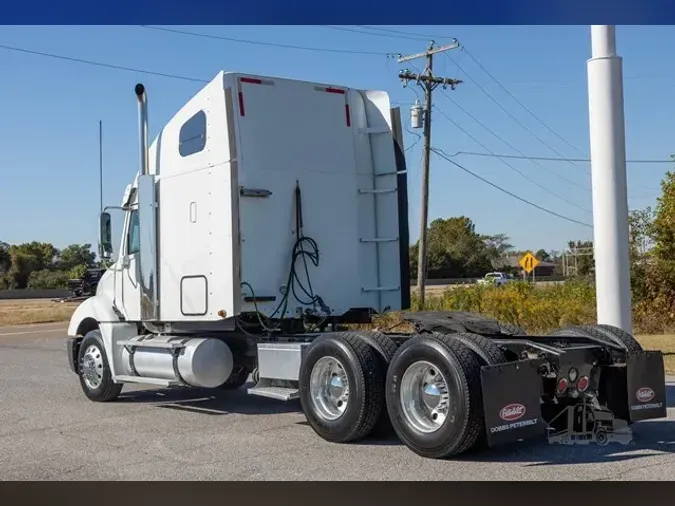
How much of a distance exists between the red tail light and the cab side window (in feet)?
18.7

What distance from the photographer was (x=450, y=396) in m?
7.08

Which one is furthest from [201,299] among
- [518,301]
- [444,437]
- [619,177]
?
[518,301]

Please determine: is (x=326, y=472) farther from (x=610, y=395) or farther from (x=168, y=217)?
(x=168, y=217)

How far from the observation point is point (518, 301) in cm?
2134

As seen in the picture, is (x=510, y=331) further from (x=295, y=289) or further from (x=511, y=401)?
(x=295, y=289)

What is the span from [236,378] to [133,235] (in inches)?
89.4

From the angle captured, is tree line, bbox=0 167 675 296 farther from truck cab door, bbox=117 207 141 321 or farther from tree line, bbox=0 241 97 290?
truck cab door, bbox=117 207 141 321

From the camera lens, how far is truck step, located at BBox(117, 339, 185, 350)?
33.1 ft

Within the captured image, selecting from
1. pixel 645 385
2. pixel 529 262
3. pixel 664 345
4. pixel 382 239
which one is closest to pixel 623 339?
pixel 645 385

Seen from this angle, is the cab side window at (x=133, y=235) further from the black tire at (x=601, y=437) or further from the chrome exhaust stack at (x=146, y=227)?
the black tire at (x=601, y=437)

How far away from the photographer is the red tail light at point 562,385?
297 inches

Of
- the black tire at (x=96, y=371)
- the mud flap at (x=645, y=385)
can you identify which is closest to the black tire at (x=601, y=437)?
the mud flap at (x=645, y=385)

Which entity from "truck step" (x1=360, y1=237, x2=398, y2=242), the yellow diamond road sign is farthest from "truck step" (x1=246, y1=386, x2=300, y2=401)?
the yellow diamond road sign

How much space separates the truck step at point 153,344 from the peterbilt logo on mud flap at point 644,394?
5.03 metres
